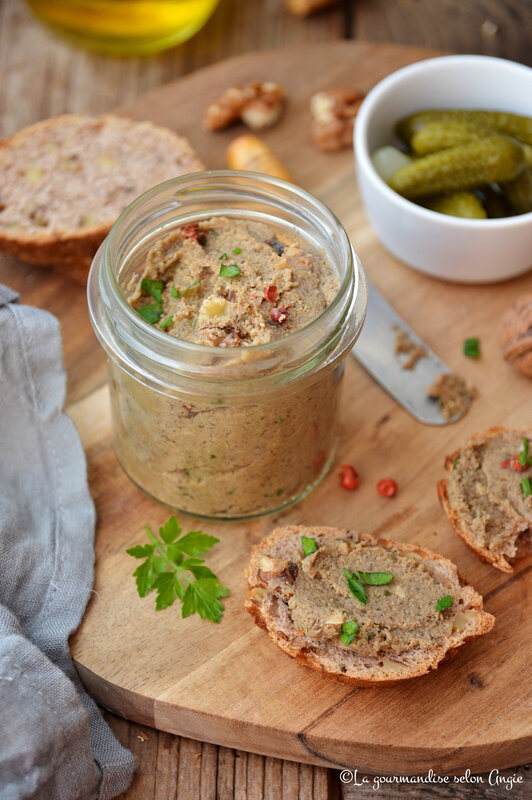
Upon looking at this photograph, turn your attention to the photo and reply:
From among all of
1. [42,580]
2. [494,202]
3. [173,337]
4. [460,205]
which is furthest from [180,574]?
[494,202]

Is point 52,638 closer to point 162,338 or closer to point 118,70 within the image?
point 162,338

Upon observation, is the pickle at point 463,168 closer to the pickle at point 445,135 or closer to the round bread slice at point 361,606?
the pickle at point 445,135

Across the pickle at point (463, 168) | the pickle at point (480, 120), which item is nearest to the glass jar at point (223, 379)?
the pickle at point (463, 168)

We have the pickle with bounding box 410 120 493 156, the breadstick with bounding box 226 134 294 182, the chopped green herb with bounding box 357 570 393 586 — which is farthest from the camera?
the breadstick with bounding box 226 134 294 182

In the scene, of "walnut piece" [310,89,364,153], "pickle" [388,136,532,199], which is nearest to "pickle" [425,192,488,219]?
"pickle" [388,136,532,199]

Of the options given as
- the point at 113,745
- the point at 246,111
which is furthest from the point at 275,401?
the point at 246,111

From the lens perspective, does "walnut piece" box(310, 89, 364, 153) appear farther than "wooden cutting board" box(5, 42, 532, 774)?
Yes

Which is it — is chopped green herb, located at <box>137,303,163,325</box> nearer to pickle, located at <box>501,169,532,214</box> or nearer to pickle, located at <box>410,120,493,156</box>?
pickle, located at <box>410,120,493,156</box>
